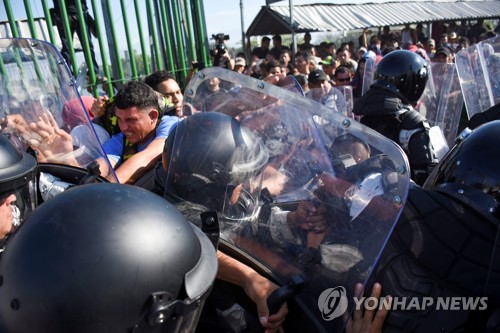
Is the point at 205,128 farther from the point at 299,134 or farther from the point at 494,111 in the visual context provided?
the point at 494,111

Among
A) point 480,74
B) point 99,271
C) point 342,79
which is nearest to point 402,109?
point 480,74

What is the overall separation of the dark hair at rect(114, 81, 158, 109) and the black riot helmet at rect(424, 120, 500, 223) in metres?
1.84

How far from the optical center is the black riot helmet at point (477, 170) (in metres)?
1.70

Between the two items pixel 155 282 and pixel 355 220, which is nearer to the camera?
pixel 155 282

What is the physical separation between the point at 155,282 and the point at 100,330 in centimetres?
18

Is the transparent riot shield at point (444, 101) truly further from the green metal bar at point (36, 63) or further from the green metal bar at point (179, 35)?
the green metal bar at point (179, 35)

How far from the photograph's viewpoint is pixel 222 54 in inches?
297

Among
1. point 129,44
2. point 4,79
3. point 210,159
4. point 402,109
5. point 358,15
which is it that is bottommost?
point 358,15

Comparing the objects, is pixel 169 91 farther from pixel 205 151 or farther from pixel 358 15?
pixel 358 15

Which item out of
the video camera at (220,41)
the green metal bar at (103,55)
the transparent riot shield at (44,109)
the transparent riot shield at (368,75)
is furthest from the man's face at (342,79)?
the transparent riot shield at (44,109)

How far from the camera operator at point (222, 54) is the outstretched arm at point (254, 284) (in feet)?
18.6

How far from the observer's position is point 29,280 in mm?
1220

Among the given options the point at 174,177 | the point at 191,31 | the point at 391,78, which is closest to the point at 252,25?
the point at 191,31

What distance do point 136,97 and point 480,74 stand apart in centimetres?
255
